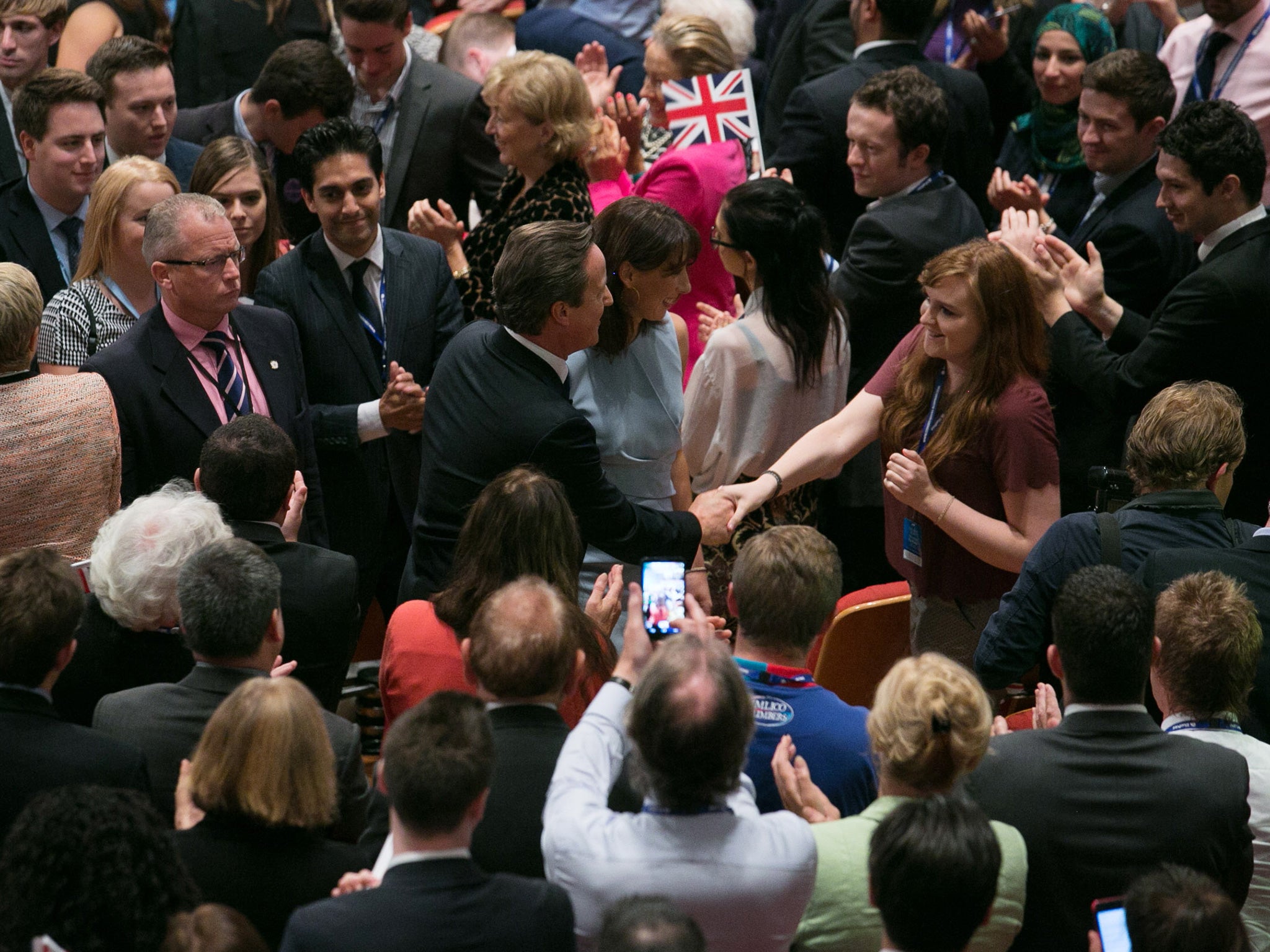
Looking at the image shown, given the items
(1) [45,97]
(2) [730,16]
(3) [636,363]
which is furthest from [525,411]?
(2) [730,16]

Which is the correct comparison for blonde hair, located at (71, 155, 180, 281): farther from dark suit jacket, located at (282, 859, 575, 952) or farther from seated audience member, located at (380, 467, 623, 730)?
dark suit jacket, located at (282, 859, 575, 952)

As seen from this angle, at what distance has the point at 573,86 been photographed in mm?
5008

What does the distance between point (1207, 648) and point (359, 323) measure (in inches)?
111

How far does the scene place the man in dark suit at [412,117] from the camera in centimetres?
570

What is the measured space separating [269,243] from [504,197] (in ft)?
2.73

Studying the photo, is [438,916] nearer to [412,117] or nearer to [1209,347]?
[1209,347]

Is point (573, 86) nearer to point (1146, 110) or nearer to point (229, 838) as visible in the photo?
point (1146, 110)

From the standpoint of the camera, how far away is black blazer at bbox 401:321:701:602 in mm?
3725

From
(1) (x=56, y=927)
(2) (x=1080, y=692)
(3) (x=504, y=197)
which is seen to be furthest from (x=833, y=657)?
(1) (x=56, y=927)

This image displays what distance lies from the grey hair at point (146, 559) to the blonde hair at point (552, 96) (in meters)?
2.20

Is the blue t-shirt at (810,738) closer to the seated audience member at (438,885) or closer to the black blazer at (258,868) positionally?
the seated audience member at (438,885)

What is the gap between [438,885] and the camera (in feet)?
7.29

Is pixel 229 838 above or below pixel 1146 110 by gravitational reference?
below

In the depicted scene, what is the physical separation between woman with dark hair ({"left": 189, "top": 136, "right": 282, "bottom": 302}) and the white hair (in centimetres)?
214
